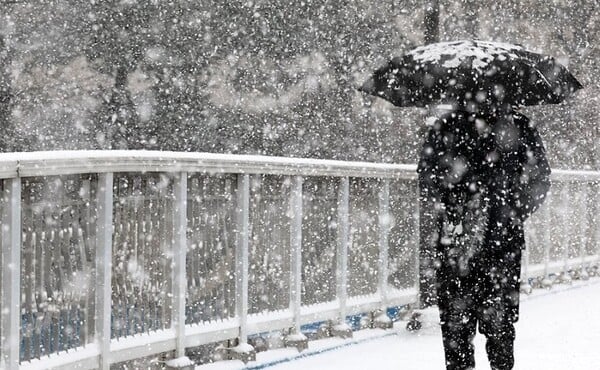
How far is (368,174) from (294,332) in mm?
1668

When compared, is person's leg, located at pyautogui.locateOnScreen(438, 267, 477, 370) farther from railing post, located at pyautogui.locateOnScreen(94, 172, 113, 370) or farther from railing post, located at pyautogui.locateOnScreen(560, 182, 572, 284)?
railing post, located at pyautogui.locateOnScreen(560, 182, 572, 284)

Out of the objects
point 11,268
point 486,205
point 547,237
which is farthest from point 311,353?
point 547,237

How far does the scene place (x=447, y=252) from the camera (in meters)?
6.46

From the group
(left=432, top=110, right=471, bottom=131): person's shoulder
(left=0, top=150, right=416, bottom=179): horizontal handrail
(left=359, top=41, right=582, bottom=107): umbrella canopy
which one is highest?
(left=359, top=41, right=582, bottom=107): umbrella canopy

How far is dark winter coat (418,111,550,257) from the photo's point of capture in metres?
6.37

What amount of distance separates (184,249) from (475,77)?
226cm

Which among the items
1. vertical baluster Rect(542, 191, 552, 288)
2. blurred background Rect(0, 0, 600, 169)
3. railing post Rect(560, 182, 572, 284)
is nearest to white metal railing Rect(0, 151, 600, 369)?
vertical baluster Rect(542, 191, 552, 288)

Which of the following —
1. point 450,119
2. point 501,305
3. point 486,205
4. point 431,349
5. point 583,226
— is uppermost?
point 450,119

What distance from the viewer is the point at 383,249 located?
30.4 feet

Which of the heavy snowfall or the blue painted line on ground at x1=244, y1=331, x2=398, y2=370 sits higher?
the heavy snowfall

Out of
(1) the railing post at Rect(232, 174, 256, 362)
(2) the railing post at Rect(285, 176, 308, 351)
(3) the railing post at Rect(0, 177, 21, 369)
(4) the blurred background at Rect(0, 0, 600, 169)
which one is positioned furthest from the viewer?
(4) the blurred background at Rect(0, 0, 600, 169)

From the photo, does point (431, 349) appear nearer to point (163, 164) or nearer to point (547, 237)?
point (163, 164)

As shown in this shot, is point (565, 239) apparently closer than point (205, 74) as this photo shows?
Yes

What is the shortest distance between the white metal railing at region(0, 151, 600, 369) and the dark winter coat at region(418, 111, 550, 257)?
4.89 ft
